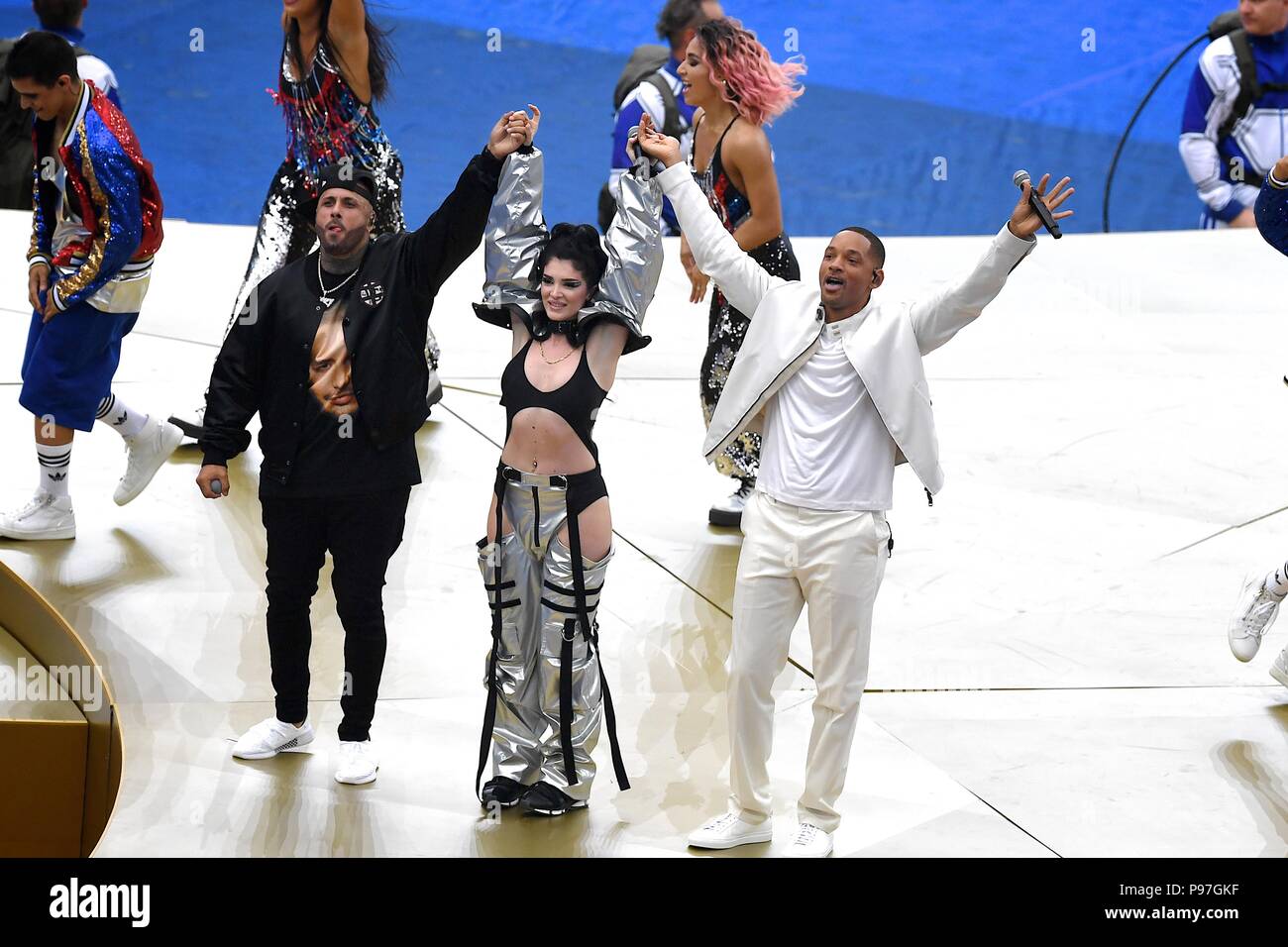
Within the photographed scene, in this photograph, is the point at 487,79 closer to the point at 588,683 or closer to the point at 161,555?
the point at 161,555

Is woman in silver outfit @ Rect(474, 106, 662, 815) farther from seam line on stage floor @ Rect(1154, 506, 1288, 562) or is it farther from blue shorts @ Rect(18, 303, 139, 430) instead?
seam line on stage floor @ Rect(1154, 506, 1288, 562)

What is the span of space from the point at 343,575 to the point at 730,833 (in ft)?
3.59

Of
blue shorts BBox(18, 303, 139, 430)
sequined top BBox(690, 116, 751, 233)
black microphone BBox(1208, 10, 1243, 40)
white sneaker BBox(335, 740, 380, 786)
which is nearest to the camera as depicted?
white sneaker BBox(335, 740, 380, 786)

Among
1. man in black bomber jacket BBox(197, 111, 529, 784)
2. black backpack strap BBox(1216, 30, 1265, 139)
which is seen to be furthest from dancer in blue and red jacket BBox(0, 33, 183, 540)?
black backpack strap BBox(1216, 30, 1265, 139)

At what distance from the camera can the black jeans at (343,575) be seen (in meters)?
3.80

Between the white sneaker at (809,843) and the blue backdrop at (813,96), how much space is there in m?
11.8

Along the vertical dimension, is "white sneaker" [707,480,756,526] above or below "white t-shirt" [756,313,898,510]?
below

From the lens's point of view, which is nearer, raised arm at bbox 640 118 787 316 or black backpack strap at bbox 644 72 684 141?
raised arm at bbox 640 118 787 316

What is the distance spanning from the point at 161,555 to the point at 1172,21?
1366cm

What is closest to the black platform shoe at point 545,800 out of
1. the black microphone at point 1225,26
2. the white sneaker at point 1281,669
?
the white sneaker at point 1281,669

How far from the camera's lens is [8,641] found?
188 inches

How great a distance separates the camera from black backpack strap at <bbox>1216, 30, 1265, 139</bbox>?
805 cm

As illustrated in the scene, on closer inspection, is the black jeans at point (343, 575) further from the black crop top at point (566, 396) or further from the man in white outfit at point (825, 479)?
the man in white outfit at point (825, 479)
